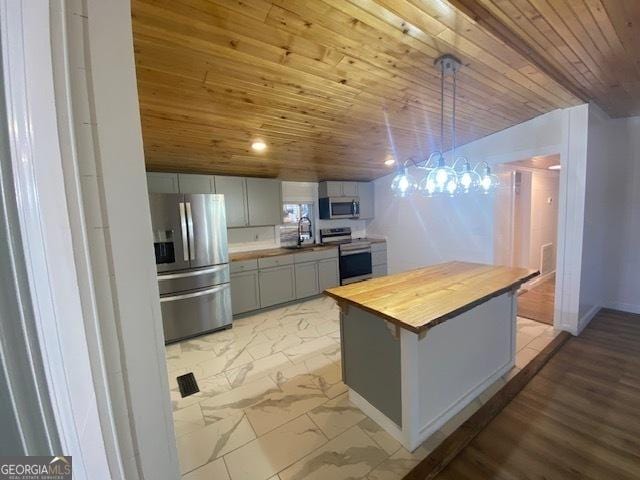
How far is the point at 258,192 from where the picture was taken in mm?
4207

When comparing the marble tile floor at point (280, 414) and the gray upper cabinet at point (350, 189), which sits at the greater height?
the gray upper cabinet at point (350, 189)

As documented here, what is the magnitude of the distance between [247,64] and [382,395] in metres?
2.37

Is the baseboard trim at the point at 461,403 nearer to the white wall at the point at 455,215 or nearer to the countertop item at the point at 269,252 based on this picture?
the white wall at the point at 455,215

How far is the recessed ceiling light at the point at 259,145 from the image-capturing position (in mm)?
2973

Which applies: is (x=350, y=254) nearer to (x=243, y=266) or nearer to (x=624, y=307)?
(x=243, y=266)

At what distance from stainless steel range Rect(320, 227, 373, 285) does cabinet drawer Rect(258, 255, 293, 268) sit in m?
1.02

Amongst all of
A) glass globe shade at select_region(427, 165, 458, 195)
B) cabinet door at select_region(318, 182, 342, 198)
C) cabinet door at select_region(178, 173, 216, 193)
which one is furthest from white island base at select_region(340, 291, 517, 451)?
cabinet door at select_region(318, 182, 342, 198)

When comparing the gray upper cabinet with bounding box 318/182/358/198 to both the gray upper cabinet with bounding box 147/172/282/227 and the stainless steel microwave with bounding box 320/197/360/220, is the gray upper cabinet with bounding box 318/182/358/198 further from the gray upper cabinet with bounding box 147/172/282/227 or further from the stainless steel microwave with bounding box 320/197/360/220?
the gray upper cabinet with bounding box 147/172/282/227

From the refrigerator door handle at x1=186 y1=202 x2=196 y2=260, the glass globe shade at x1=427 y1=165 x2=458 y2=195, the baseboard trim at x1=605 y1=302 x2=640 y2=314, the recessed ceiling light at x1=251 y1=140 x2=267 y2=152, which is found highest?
the recessed ceiling light at x1=251 y1=140 x2=267 y2=152

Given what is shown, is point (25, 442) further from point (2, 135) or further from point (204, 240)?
point (204, 240)

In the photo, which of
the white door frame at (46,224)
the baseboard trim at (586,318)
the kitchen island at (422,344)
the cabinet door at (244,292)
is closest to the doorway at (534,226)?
the baseboard trim at (586,318)

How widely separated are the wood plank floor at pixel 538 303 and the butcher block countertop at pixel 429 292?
1683mm

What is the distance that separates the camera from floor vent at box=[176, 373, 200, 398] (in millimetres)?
2369

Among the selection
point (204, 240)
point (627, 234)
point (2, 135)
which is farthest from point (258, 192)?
point (627, 234)
